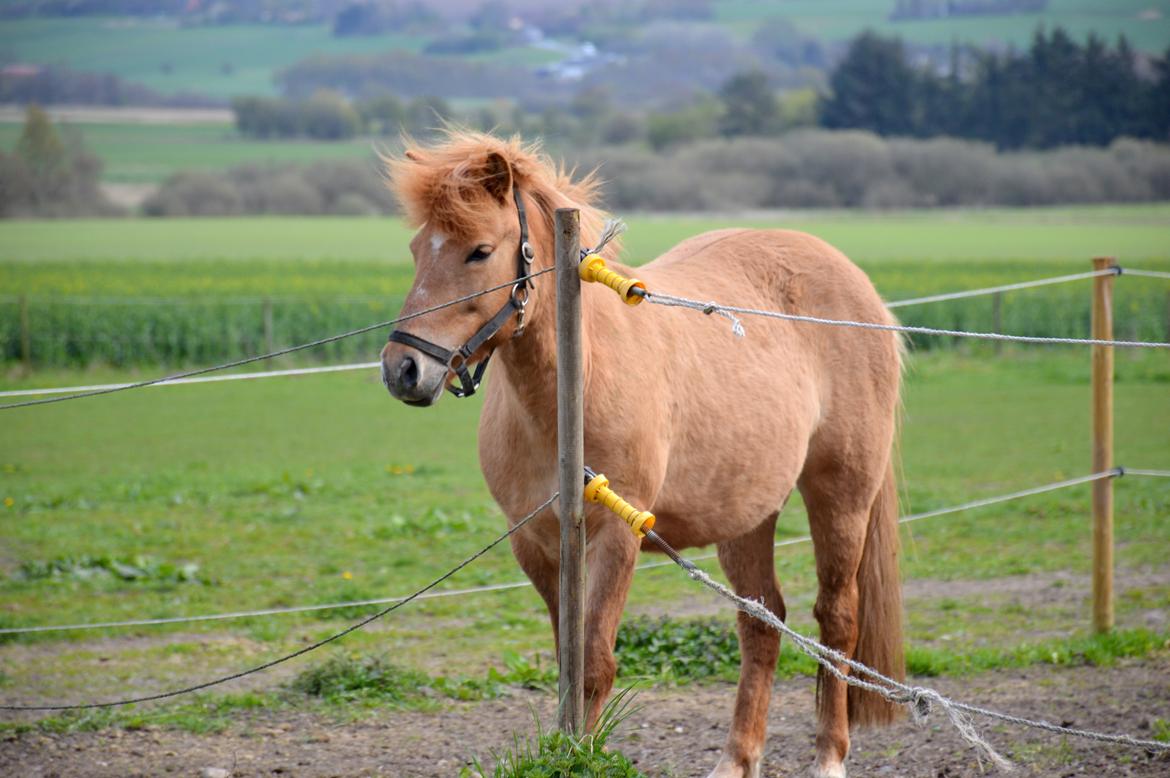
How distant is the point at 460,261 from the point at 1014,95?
71.7 metres

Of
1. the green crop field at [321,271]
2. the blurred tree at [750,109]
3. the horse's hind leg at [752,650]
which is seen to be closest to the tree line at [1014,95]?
the green crop field at [321,271]

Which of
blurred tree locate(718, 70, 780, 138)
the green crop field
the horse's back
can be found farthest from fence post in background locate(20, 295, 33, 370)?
blurred tree locate(718, 70, 780, 138)

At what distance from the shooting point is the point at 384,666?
18.6 feet

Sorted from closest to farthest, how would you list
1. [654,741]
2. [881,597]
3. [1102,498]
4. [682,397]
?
[682,397] < [654,741] < [881,597] < [1102,498]

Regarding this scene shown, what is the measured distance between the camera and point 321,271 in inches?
1645

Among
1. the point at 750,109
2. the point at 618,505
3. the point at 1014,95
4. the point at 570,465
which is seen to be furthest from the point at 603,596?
the point at 750,109

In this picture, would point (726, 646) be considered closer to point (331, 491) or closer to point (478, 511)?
point (478, 511)

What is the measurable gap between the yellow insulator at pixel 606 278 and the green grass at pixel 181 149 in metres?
78.6

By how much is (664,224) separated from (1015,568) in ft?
190

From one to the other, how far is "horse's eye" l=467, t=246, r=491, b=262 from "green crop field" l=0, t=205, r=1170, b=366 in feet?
2.73

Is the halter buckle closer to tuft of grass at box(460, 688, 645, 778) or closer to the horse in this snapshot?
the horse

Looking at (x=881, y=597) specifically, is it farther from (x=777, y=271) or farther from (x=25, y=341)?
(x=25, y=341)

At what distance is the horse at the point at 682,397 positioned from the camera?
11.2 feet

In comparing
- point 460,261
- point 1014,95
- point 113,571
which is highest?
point 1014,95
